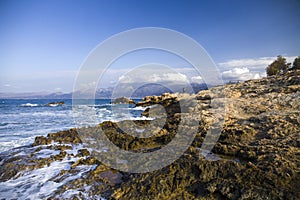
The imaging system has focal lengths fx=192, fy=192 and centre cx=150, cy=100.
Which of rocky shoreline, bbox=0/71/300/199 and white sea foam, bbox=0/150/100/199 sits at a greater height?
rocky shoreline, bbox=0/71/300/199

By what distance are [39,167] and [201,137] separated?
6530 mm

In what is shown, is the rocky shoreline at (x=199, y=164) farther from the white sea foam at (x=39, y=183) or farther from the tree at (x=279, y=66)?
the tree at (x=279, y=66)

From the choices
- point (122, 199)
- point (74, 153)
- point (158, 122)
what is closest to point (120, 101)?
point (158, 122)

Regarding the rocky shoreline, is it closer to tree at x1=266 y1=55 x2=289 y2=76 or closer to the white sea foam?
the white sea foam

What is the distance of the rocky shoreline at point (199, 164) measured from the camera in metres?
4.44

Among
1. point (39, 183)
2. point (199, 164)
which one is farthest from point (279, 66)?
point (39, 183)

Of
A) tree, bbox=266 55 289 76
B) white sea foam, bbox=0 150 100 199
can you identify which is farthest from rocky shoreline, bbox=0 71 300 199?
tree, bbox=266 55 289 76

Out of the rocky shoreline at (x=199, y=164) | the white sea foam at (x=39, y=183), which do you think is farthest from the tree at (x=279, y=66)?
the white sea foam at (x=39, y=183)

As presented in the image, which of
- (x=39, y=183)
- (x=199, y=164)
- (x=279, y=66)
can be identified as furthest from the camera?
(x=279, y=66)

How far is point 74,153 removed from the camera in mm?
8094

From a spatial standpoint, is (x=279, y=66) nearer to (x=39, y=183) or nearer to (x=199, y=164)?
(x=199, y=164)

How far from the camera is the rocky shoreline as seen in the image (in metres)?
4.44

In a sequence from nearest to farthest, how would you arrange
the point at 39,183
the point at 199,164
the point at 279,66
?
the point at 199,164
the point at 39,183
the point at 279,66

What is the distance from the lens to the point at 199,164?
207 inches
